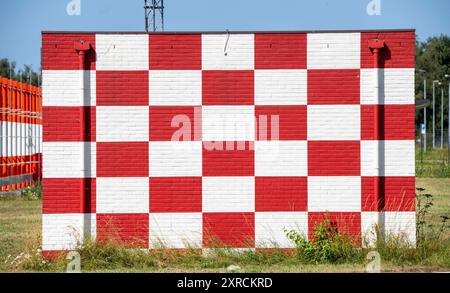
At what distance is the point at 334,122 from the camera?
10.2m

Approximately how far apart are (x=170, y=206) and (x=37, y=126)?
20.7 meters

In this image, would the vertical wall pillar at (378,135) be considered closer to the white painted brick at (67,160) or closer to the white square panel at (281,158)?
the white square panel at (281,158)

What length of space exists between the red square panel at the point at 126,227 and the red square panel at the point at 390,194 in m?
2.91

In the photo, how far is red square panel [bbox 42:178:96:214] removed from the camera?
33.0ft

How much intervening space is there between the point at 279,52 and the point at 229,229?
244cm

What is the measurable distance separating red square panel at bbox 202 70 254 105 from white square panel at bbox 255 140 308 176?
644mm

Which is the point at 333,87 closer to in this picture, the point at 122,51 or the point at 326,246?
the point at 326,246

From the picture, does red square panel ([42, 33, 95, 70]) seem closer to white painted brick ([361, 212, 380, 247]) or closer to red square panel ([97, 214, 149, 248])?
red square panel ([97, 214, 149, 248])

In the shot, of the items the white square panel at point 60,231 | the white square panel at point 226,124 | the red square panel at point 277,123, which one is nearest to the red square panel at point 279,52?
A: the red square panel at point 277,123

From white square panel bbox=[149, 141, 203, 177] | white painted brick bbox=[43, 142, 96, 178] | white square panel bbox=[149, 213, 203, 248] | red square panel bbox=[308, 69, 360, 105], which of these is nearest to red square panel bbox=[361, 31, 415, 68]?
red square panel bbox=[308, 69, 360, 105]

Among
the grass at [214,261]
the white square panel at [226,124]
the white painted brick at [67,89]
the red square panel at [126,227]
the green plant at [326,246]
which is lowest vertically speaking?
the grass at [214,261]

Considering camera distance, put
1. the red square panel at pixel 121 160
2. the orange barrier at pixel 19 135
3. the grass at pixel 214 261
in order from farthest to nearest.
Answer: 1. the orange barrier at pixel 19 135
2. the red square panel at pixel 121 160
3. the grass at pixel 214 261

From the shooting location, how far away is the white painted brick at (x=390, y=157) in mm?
10172

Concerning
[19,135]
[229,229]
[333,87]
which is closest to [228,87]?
[333,87]
